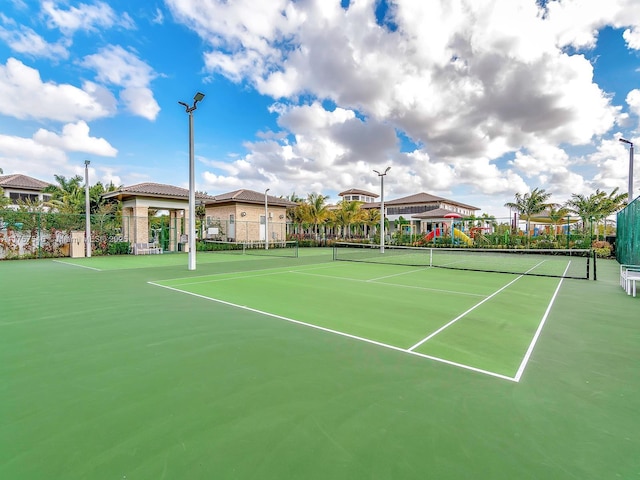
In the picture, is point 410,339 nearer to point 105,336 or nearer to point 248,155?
point 105,336

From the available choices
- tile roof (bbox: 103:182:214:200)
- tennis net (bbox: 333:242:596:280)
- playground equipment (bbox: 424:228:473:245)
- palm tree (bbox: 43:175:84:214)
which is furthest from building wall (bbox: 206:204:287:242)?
playground equipment (bbox: 424:228:473:245)

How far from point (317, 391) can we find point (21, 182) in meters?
49.3

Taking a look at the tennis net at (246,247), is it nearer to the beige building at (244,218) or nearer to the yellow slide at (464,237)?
the beige building at (244,218)

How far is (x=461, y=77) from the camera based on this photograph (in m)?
17.4

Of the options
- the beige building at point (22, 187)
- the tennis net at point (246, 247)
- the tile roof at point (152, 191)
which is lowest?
the tennis net at point (246, 247)

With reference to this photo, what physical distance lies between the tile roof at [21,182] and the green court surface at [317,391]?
40871 millimetres

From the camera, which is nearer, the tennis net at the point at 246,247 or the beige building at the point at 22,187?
the tennis net at the point at 246,247

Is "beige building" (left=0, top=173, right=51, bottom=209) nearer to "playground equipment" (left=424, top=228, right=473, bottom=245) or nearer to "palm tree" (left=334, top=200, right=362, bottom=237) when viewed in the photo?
"palm tree" (left=334, top=200, right=362, bottom=237)

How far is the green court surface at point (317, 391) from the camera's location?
87.0 inches

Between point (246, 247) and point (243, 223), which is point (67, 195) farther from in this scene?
point (246, 247)

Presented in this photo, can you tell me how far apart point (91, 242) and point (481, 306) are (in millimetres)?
24351

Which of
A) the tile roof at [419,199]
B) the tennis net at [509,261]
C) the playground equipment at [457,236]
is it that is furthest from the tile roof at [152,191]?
the tile roof at [419,199]

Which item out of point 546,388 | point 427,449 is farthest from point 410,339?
point 427,449

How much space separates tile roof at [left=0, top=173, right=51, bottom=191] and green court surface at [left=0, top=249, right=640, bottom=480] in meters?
40.9
